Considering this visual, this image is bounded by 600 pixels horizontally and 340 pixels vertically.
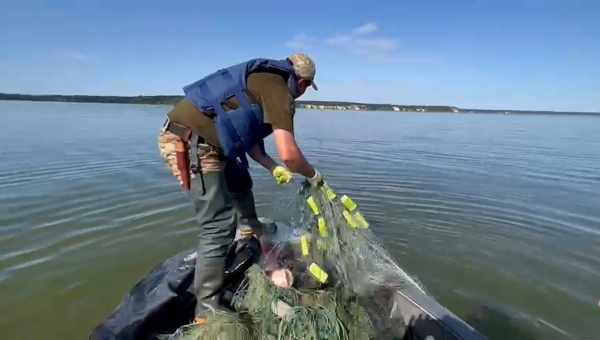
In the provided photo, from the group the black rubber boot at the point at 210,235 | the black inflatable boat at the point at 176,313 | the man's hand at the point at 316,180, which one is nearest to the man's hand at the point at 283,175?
the man's hand at the point at 316,180

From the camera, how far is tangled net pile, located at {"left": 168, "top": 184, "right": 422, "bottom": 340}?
7.79 feet

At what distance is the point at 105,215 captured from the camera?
700 cm

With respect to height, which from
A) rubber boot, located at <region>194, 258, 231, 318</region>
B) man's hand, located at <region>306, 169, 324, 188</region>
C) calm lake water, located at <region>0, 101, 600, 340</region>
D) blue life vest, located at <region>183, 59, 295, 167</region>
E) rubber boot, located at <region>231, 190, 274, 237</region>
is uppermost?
blue life vest, located at <region>183, 59, 295, 167</region>

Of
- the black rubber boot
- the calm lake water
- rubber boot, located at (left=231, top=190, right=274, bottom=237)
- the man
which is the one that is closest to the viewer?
the man

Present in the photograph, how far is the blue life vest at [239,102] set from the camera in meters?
2.72

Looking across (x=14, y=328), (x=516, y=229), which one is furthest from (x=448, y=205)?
(x=14, y=328)

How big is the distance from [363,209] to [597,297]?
13.3 ft

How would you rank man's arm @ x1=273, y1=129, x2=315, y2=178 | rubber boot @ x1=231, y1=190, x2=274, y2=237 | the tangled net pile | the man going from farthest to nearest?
rubber boot @ x1=231, y1=190, x2=274, y2=237 → the man → man's arm @ x1=273, y1=129, x2=315, y2=178 → the tangled net pile

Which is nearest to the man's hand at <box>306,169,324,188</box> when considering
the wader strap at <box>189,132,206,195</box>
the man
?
the man

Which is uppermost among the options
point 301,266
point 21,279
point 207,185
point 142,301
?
point 207,185

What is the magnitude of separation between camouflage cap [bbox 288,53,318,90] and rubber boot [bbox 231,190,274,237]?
Answer: 4.07 feet

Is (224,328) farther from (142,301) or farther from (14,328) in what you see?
(14,328)

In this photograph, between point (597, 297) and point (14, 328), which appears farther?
point (597, 297)

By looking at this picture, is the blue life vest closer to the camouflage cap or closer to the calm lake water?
the camouflage cap
